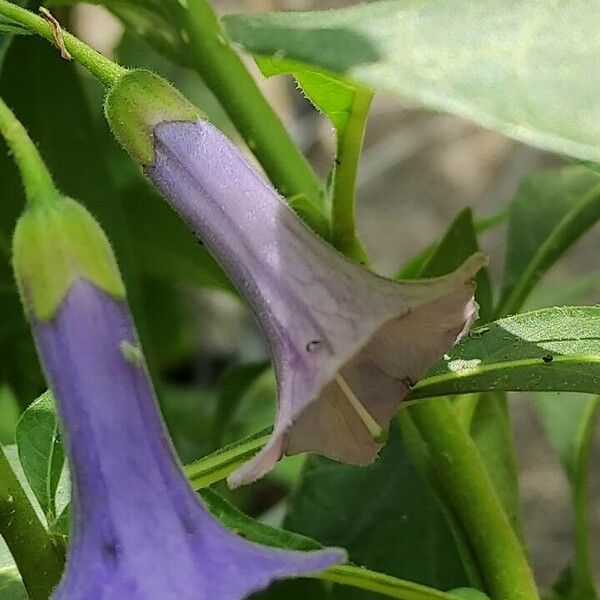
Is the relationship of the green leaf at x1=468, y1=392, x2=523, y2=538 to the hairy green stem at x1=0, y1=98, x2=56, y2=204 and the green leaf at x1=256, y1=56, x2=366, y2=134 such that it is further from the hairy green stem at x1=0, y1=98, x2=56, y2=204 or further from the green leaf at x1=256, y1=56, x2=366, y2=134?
the hairy green stem at x1=0, y1=98, x2=56, y2=204

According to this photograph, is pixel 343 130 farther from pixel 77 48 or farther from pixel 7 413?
pixel 7 413

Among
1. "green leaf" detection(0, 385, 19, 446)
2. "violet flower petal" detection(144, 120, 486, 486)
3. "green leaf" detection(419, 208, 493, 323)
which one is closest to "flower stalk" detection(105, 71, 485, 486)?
"violet flower petal" detection(144, 120, 486, 486)

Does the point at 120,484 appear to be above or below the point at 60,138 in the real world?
below

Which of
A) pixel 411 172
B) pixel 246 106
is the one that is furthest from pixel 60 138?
pixel 411 172

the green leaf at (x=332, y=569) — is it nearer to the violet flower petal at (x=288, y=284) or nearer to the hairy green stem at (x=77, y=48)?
the violet flower petal at (x=288, y=284)

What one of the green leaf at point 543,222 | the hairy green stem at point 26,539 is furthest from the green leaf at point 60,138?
the hairy green stem at point 26,539

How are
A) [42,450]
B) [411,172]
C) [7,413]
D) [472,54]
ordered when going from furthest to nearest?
[411,172] → [7,413] → [42,450] → [472,54]

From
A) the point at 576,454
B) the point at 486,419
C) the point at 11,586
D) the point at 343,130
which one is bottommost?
the point at 576,454
